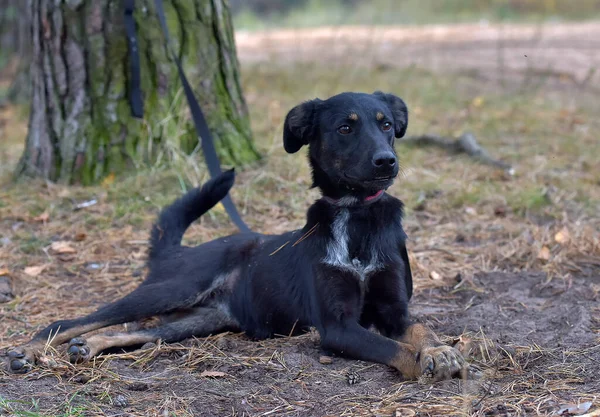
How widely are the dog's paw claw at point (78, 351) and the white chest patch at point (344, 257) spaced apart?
1.28 meters

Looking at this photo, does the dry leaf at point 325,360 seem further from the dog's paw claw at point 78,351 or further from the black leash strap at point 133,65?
the black leash strap at point 133,65

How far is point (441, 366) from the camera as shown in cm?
327

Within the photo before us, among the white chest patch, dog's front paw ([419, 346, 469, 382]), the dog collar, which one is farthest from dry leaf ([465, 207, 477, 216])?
dog's front paw ([419, 346, 469, 382])

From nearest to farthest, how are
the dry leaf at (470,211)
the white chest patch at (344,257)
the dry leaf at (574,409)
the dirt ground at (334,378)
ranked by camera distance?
the dry leaf at (574,409), the dirt ground at (334,378), the white chest patch at (344,257), the dry leaf at (470,211)

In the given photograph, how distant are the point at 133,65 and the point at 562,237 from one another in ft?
11.4

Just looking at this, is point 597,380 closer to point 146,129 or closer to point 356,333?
point 356,333

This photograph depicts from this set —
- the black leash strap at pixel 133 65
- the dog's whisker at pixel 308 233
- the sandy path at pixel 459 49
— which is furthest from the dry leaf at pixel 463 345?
the sandy path at pixel 459 49

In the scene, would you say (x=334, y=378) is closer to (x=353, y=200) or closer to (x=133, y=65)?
(x=353, y=200)

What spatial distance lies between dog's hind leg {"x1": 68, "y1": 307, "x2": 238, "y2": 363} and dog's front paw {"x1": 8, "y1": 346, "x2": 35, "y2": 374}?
185 mm

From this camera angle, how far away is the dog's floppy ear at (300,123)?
421 centimetres

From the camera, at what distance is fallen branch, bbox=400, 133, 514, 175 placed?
7.26m

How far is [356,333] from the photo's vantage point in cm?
368

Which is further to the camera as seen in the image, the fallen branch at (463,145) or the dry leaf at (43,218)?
the fallen branch at (463,145)

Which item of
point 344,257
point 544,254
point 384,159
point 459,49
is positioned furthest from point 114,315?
point 459,49
